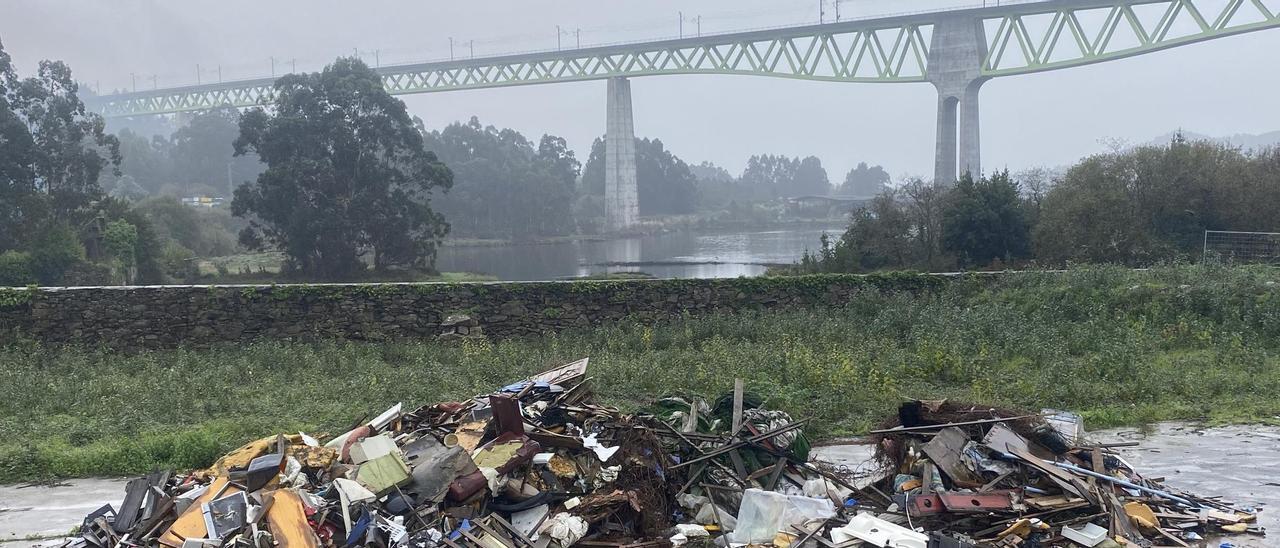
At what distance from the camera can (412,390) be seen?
11938 millimetres

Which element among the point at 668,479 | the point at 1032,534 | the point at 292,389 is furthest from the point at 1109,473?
the point at 292,389

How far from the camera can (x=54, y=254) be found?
34562 mm

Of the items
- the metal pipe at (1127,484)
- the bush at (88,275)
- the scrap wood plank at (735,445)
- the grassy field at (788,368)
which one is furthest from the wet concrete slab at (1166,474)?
the bush at (88,275)

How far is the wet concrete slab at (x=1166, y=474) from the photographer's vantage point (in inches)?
301

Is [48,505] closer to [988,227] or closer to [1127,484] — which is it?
[1127,484]

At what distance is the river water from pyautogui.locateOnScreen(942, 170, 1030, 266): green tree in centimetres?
1629

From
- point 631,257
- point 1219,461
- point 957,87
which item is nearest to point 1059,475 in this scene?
point 1219,461

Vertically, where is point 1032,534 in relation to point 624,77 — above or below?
below

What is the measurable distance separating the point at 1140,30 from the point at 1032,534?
50028mm

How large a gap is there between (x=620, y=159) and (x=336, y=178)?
1466 inches

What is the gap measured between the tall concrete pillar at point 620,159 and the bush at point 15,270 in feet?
152

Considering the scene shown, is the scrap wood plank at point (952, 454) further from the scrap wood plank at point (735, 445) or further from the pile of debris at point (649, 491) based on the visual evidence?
the scrap wood plank at point (735, 445)

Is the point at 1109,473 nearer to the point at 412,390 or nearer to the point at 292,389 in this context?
the point at 412,390

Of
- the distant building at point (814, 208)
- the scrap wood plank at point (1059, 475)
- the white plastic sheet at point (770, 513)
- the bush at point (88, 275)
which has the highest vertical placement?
the distant building at point (814, 208)
